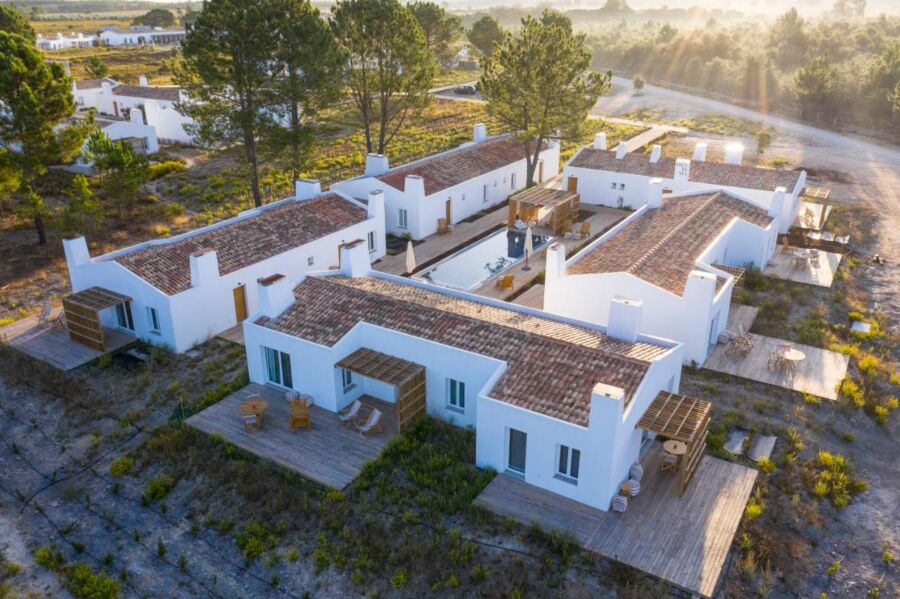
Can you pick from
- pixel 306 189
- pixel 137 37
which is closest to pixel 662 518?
pixel 306 189

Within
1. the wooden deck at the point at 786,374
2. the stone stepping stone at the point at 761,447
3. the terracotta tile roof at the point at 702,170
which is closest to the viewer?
the stone stepping stone at the point at 761,447

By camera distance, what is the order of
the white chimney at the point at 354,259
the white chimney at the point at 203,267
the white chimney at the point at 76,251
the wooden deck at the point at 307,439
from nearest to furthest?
the wooden deck at the point at 307,439 < the white chimney at the point at 354,259 < the white chimney at the point at 203,267 < the white chimney at the point at 76,251

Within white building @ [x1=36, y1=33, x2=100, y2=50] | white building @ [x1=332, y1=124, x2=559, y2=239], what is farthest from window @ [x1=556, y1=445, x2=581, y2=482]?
white building @ [x1=36, y1=33, x2=100, y2=50]

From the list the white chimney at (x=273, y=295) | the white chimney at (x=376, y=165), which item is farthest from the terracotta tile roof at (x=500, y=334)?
the white chimney at (x=376, y=165)

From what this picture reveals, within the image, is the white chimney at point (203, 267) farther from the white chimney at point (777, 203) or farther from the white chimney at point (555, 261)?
the white chimney at point (777, 203)

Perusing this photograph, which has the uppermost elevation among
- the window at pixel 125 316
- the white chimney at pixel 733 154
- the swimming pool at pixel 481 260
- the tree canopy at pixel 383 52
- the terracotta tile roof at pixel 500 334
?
the tree canopy at pixel 383 52

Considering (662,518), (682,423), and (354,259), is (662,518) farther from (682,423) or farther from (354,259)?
(354,259)

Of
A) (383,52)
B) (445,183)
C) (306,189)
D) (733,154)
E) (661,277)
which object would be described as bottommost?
(661,277)
